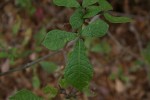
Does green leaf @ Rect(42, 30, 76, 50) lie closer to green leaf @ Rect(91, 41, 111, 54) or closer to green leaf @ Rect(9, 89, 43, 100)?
green leaf @ Rect(9, 89, 43, 100)

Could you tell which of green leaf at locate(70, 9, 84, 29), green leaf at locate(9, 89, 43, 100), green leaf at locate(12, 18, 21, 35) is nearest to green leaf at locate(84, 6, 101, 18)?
green leaf at locate(70, 9, 84, 29)

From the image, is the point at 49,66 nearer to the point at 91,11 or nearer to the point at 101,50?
the point at 101,50

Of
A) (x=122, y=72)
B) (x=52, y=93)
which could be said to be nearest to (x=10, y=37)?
(x=122, y=72)

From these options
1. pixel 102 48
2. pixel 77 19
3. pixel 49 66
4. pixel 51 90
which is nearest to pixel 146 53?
pixel 102 48

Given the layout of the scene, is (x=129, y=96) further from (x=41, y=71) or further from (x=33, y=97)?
(x=33, y=97)

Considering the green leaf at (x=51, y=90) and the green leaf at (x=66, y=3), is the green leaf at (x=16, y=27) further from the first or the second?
the green leaf at (x=66, y=3)
